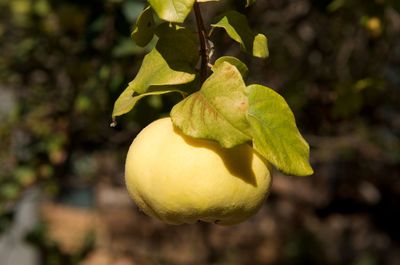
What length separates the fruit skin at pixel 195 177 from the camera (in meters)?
0.85

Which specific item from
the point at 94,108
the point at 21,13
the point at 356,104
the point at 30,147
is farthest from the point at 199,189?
the point at 21,13

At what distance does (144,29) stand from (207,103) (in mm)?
192

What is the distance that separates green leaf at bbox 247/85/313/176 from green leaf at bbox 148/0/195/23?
143mm

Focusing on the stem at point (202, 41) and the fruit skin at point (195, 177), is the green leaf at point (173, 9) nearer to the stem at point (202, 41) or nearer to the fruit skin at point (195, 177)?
the stem at point (202, 41)

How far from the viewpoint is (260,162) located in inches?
35.7

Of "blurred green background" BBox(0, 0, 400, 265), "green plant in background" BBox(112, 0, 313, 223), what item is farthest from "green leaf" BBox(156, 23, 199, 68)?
"blurred green background" BBox(0, 0, 400, 265)

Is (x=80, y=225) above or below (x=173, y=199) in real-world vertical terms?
below

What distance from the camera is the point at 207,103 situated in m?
0.84

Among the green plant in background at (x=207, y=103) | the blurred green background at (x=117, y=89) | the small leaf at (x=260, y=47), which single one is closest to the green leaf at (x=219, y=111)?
the green plant in background at (x=207, y=103)

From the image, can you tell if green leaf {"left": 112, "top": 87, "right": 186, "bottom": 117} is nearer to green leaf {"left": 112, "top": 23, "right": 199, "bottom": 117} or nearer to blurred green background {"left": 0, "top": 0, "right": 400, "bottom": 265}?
green leaf {"left": 112, "top": 23, "right": 199, "bottom": 117}

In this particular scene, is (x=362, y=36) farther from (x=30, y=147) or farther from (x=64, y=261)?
(x=64, y=261)

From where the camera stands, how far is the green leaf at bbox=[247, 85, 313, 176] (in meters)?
0.86

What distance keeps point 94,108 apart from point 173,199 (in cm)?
196

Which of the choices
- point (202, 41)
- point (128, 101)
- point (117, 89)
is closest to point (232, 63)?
point (202, 41)
